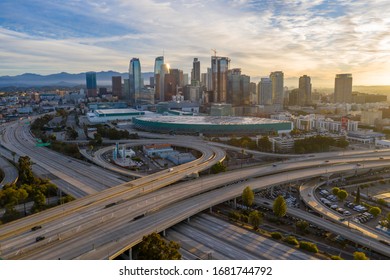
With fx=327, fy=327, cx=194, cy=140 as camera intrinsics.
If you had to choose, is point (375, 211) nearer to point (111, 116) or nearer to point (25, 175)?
point (25, 175)

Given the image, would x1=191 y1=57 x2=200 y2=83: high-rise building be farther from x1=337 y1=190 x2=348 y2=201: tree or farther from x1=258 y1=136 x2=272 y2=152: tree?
x1=337 y1=190 x2=348 y2=201: tree

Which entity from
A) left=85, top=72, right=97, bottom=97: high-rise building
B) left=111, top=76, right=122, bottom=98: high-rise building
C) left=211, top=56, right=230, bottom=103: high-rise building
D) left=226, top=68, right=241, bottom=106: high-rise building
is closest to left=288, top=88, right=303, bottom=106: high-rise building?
left=226, top=68, right=241, bottom=106: high-rise building

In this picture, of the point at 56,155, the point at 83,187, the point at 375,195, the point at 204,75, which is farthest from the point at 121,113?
the point at 204,75

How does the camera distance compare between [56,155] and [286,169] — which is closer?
[286,169]

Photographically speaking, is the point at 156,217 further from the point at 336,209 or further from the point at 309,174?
the point at 309,174

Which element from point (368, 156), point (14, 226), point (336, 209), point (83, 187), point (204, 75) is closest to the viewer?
point (14, 226)

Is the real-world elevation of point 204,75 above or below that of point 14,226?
above

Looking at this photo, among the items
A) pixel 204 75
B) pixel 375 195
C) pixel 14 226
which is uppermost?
pixel 204 75

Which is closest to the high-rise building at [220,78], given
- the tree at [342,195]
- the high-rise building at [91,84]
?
the tree at [342,195]

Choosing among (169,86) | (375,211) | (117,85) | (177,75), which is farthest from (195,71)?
(375,211)
